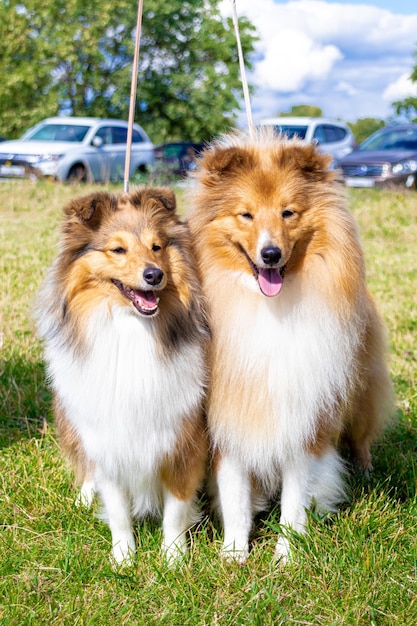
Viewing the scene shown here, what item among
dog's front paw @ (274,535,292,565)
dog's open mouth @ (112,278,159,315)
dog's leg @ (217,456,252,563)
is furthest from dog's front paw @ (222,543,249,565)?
dog's open mouth @ (112,278,159,315)

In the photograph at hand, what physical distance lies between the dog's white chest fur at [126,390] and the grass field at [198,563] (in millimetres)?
504

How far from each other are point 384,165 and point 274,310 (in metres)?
11.9

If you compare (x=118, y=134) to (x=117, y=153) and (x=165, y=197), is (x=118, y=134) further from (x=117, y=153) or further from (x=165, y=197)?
(x=165, y=197)

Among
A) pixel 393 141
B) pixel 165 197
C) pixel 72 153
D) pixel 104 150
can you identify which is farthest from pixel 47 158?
pixel 165 197

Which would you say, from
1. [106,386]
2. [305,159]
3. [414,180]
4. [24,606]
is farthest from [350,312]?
[414,180]

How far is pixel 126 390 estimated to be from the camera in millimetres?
2998

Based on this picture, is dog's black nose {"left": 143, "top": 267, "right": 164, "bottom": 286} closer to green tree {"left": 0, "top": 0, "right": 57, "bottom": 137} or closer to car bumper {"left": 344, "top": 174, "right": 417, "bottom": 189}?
car bumper {"left": 344, "top": 174, "right": 417, "bottom": 189}

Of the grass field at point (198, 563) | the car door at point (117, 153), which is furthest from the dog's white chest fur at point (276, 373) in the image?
the car door at point (117, 153)

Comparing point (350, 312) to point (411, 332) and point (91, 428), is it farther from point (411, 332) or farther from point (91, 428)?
point (411, 332)

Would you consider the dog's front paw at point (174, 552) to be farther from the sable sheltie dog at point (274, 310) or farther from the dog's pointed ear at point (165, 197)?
the dog's pointed ear at point (165, 197)

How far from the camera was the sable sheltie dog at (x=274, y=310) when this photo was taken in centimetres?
299

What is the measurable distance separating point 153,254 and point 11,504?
1.69 metres

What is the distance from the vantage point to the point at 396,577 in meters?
3.07

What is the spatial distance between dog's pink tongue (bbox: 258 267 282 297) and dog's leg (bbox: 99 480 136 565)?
1.19 meters
